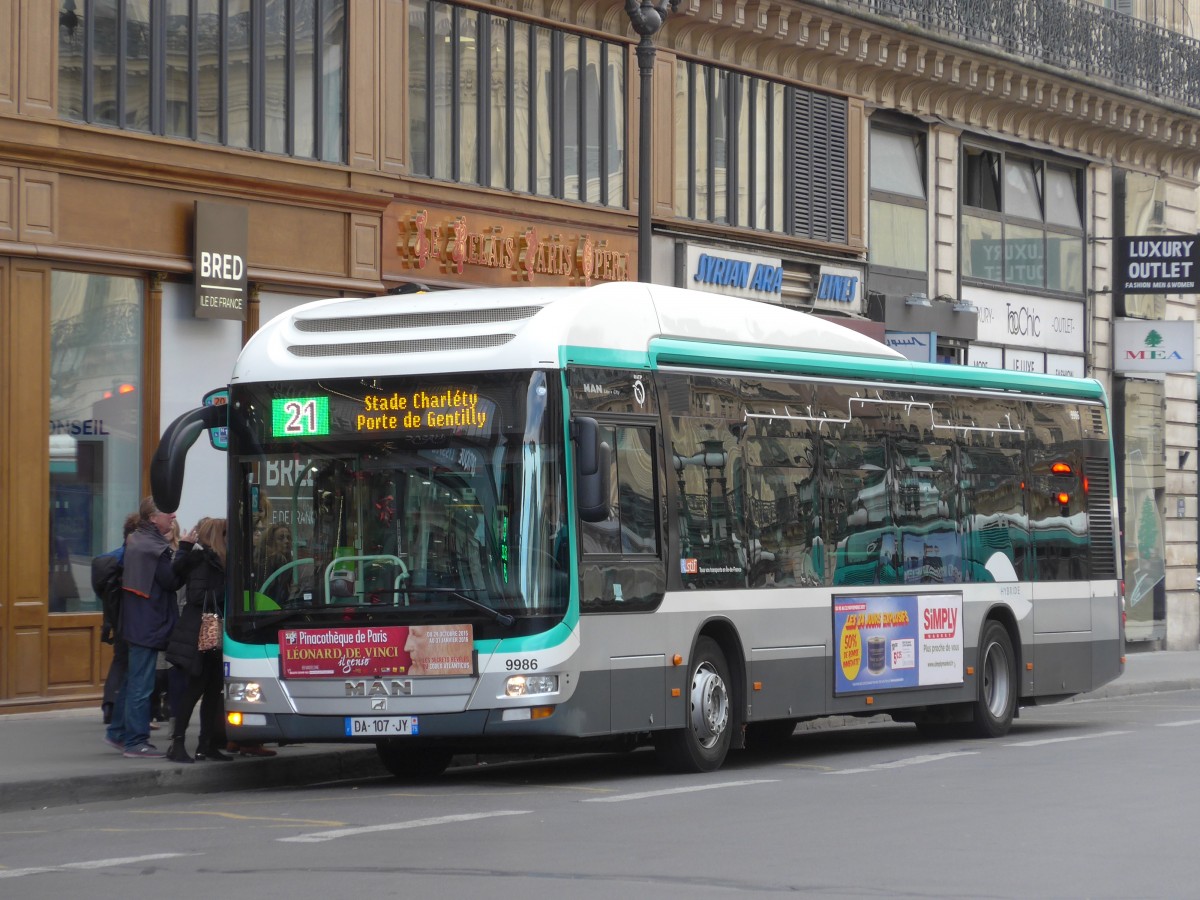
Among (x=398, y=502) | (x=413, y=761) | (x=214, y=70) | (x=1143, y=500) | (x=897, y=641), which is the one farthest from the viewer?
(x=1143, y=500)

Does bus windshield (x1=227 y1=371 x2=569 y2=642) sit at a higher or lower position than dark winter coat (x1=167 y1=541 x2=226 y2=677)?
higher

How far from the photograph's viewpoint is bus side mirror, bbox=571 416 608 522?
12.6 m

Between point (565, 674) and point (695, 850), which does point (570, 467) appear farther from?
point (695, 850)

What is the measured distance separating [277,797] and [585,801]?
83.6 inches

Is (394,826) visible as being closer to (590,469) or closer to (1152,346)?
(590,469)

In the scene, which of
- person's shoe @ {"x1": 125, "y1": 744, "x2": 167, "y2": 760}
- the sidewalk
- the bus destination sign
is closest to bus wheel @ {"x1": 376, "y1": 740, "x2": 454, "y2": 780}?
the sidewalk

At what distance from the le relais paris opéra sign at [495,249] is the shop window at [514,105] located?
1.47 ft

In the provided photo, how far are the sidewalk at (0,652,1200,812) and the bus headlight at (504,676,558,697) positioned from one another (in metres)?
2.44

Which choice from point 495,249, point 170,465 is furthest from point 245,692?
point 495,249

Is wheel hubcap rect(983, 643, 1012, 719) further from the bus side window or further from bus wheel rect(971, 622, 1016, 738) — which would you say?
the bus side window

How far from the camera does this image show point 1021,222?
32844 mm

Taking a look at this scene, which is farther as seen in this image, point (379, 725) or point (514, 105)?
point (514, 105)

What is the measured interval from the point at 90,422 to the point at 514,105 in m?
7.00

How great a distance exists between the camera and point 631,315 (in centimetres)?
1388
